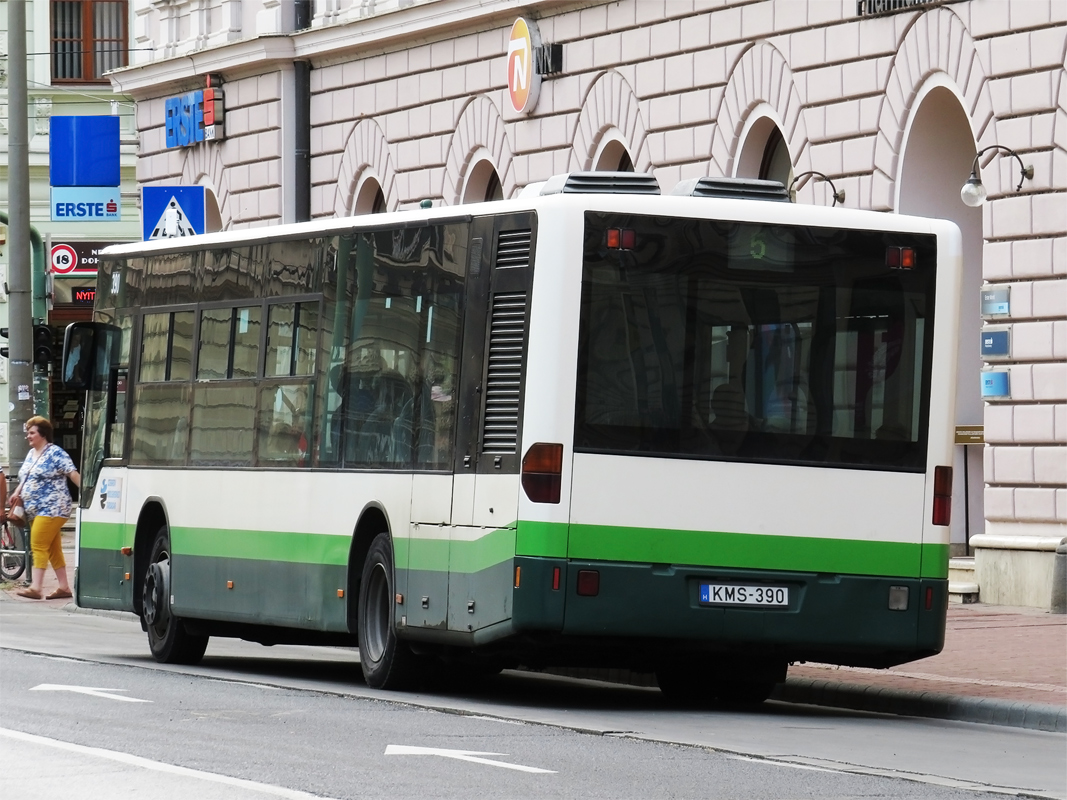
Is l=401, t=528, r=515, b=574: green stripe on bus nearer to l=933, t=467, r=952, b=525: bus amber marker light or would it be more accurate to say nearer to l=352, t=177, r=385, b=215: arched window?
l=933, t=467, r=952, b=525: bus amber marker light

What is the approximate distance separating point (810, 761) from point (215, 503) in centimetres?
636

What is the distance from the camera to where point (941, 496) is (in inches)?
530

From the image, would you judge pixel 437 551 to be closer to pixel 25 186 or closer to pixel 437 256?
pixel 437 256

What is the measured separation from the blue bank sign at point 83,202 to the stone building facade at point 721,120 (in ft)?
7.99

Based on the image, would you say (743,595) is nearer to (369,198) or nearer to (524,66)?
(524,66)

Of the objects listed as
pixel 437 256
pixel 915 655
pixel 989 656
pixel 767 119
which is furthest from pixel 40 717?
pixel 767 119

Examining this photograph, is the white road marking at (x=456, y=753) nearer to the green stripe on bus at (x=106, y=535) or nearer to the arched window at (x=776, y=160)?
the green stripe on bus at (x=106, y=535)

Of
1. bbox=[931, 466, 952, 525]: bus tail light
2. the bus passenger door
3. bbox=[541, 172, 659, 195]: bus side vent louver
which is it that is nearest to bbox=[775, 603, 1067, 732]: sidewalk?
bbox=[931, 466, 952, 525]: bus tail light

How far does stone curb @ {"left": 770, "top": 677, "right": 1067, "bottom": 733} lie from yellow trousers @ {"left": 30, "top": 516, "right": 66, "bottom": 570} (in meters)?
10.9

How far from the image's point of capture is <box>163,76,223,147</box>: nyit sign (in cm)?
3319

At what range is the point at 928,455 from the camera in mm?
13430

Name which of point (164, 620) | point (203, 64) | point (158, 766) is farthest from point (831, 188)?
point (158, 766)

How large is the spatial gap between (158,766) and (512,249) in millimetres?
4152

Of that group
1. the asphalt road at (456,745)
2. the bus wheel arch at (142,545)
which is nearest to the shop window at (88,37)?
the bus wheel arch at (142,545)
